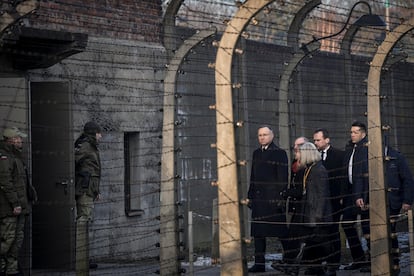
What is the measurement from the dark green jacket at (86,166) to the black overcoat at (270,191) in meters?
1.89

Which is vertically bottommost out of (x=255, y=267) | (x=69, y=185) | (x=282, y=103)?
(x=255, y=267)

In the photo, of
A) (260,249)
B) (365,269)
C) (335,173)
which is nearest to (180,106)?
(335,173)

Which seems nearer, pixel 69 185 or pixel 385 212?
pixel 385 212

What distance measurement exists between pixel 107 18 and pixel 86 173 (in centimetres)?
270

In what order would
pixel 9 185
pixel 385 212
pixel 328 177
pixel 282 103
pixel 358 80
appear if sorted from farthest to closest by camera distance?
pixel 358 80
pixel 282 103
pixel 328 177
pixel 9 185
pixel 385 212

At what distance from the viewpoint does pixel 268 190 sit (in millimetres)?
10977

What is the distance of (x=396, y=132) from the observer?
19.4 metres

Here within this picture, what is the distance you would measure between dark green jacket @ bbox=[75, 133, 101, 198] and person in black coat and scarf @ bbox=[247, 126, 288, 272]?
6.17 feet

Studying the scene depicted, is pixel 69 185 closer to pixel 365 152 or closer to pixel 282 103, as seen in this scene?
pixel 282 103

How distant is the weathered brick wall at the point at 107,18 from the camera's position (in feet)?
41.4

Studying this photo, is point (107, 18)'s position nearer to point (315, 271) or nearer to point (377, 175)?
point (315, 271)

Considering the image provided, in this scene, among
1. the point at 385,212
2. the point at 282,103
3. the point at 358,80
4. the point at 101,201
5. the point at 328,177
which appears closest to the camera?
the point at 385,212

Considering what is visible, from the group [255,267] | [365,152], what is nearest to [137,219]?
[255,267]

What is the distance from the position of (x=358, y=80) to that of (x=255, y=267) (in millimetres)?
7072
